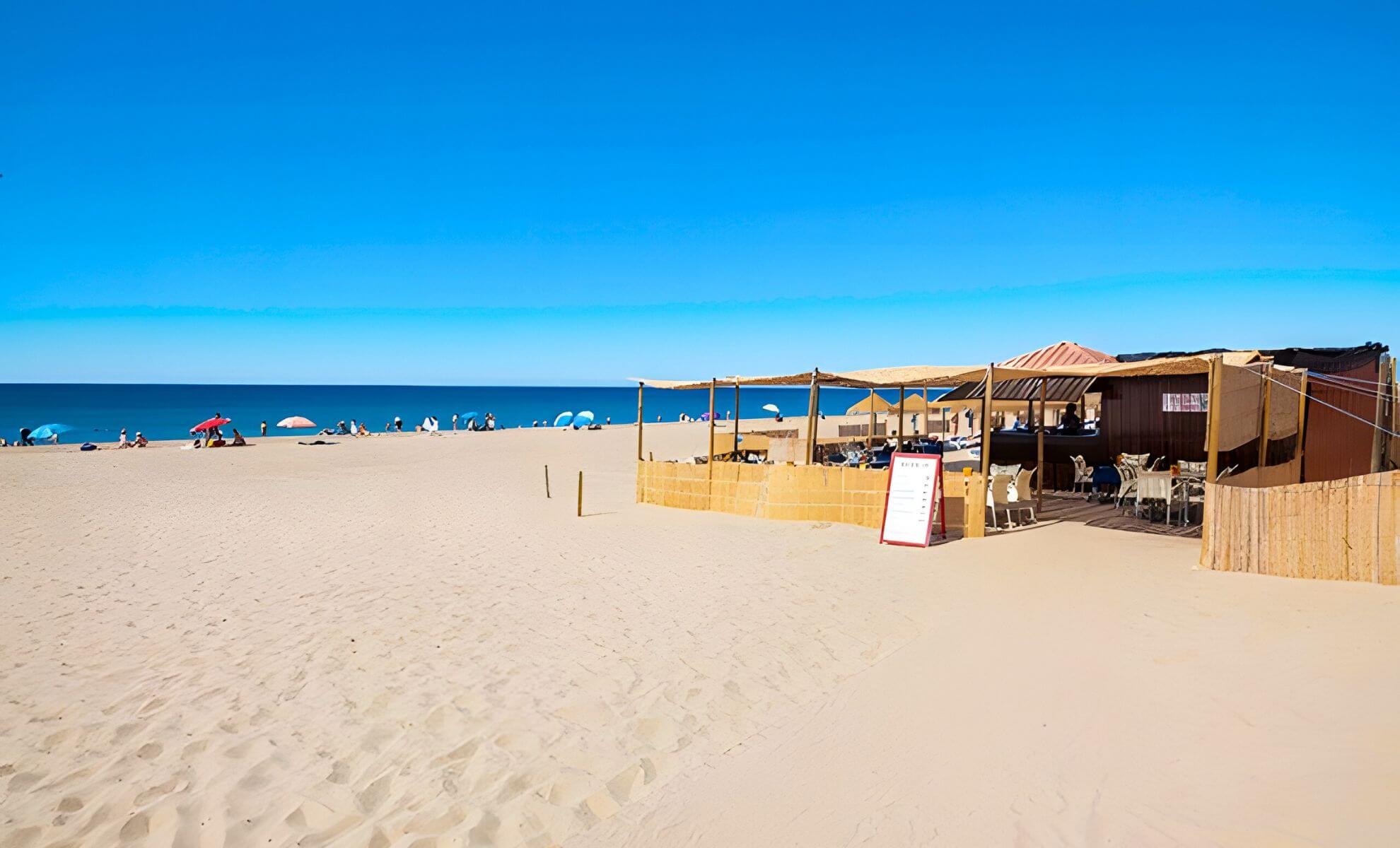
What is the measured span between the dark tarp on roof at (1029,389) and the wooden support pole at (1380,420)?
4.21m

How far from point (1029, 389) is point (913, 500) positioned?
18.2 ft

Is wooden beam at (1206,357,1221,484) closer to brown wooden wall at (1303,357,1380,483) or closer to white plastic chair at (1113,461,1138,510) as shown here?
white plastic chair at (1113,461,1138,510)

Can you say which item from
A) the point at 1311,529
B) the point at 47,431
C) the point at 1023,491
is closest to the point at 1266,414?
the point at 1023,491

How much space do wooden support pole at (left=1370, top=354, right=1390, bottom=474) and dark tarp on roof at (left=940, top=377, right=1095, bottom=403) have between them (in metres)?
4.21

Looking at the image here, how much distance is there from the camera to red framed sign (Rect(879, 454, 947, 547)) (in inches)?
368

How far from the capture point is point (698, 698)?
4973 millimetres

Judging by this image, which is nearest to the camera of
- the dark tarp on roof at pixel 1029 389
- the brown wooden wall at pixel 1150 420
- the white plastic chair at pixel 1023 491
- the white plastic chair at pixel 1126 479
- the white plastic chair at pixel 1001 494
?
the white plastic chair at pixel 1001 494

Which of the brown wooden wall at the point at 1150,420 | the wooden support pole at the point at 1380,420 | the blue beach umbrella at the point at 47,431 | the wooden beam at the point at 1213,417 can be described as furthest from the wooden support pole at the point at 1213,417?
the blue beach umbrella at the point at 47,431

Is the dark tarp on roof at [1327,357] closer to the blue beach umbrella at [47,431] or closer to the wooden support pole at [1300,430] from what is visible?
the wooden support pole at [1300,430]

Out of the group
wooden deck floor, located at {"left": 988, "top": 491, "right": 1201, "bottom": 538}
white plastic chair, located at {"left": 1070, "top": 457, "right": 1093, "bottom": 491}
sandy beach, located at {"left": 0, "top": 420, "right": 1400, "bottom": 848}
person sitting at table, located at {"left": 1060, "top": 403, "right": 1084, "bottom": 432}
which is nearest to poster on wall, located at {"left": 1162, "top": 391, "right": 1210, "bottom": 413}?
white plastic chair, located at {"left": 1070, "top": 457, "right": 1093, "bottom": 491}

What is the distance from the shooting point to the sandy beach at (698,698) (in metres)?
3.50

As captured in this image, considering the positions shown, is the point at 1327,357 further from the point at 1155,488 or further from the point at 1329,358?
the point at 1155,488

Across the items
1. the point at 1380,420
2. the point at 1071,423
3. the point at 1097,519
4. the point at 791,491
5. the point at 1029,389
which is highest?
the point at 1029,389

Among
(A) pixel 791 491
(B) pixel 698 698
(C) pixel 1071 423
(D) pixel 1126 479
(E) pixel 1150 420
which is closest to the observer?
(B) pixel 698 698
